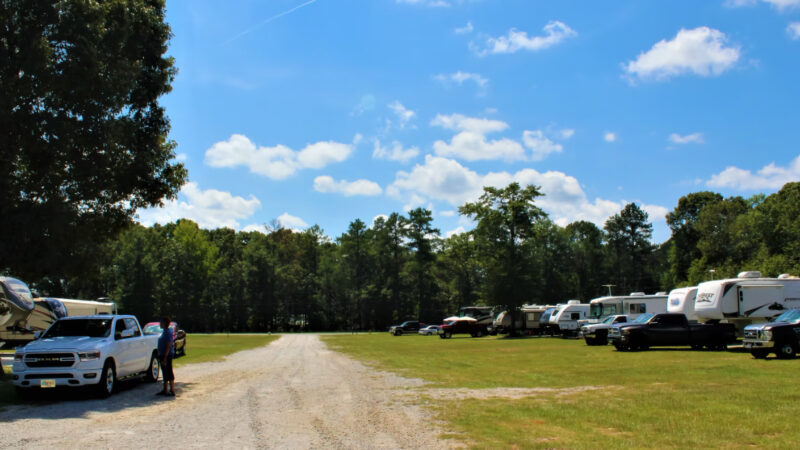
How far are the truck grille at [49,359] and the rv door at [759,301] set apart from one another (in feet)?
82.2

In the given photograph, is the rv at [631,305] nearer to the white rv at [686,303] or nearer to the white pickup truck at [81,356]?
the white rv at [686,303]

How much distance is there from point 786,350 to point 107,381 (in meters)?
19.9

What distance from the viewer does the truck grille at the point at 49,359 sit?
38.8 ft

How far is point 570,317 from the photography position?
42.1m

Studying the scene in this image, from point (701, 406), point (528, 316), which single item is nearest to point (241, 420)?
point (701, 406)

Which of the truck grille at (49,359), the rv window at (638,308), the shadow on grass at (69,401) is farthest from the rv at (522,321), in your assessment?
the truck grille at (49,359)

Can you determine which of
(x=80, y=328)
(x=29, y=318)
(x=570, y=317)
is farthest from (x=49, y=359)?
(x=570, y=317)

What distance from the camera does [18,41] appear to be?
1504 centimetres

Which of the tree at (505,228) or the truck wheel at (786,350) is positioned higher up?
the tree at (505,228)

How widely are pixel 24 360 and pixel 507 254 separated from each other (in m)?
45.8

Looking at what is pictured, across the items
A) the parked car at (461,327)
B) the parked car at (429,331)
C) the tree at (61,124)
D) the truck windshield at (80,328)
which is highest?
the tree at (61,124)

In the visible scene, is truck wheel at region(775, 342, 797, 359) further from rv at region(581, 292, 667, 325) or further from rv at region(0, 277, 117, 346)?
rv at region(0, 277, 117, 346)

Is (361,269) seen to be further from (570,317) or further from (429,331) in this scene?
(570,317)

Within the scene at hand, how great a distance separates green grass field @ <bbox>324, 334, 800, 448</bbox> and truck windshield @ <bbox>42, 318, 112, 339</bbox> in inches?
310
